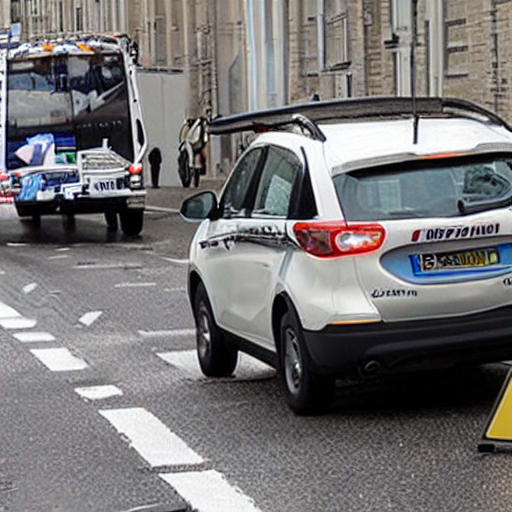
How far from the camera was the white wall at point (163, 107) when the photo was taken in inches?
1649

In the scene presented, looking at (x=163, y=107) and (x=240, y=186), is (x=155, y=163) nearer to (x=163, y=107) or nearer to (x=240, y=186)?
(x=163, y=107)

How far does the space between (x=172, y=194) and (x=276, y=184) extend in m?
32.3

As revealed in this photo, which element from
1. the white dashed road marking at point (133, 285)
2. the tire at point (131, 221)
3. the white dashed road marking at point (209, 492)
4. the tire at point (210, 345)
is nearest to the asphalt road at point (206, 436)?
the white dashed road marking at point (209, 492)

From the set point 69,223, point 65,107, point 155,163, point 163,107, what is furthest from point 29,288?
point 155,163

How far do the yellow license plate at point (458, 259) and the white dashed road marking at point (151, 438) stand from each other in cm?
161

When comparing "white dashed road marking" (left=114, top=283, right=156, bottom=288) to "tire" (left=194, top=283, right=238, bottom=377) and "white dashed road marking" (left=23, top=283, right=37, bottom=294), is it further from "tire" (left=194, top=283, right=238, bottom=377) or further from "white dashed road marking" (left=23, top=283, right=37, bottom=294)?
"tire" (left=194, top=283, right=238, bottom=377)

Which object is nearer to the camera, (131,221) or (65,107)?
(65,107)

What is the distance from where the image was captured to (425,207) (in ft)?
29.8

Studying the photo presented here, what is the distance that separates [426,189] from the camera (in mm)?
9188

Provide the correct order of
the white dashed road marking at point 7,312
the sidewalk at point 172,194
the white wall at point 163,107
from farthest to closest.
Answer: the white wall at point 163,107
the sidewalk at point 172,194
the white dashed road marking at point 7,312

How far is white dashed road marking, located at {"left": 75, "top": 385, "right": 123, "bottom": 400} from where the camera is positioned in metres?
10.6

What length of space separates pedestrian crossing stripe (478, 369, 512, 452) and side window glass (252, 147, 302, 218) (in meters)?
1.85

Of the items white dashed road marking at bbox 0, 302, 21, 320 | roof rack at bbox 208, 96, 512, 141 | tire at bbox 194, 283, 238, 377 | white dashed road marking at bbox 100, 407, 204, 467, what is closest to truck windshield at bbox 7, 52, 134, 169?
white dashed road marking at bbox 0, 302, 21, 320

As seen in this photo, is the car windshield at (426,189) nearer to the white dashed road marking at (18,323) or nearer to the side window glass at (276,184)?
the side window glass at (276,184)
